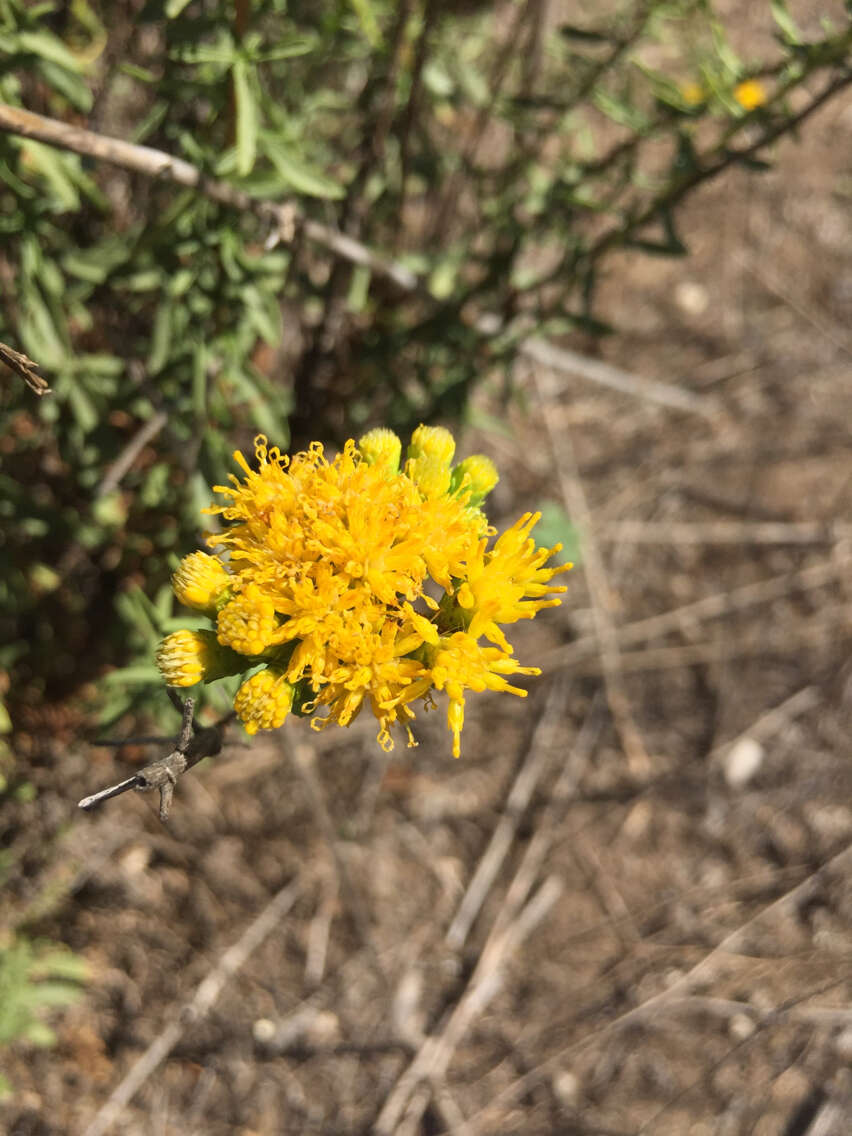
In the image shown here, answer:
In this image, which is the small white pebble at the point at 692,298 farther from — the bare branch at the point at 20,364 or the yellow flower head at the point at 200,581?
the bare branch at the point at 20,364

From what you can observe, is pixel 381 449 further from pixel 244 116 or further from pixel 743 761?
pixel 743 761

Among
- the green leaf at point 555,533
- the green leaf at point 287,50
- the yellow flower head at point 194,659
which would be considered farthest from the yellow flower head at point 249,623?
the green leaf at point 555,533

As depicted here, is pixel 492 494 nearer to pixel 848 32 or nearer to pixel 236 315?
pixel 236 315

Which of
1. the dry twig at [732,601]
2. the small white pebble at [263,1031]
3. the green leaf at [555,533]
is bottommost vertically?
the small white pebble at [263,1031]

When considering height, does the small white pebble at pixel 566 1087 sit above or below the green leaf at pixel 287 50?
below

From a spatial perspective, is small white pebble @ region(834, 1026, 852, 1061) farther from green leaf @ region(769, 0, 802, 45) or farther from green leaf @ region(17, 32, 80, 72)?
green leaf @ region(17, 32, 80, 72)

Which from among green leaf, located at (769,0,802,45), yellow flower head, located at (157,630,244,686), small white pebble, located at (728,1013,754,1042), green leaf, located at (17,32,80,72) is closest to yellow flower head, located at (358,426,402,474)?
yellow flower head, located at (157,630,244,686)
